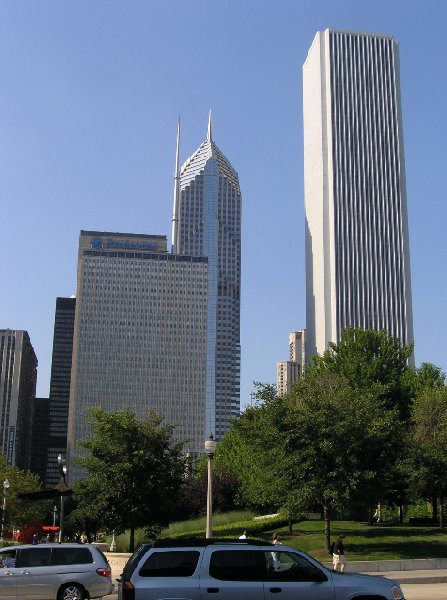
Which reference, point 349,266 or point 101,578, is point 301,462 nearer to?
point 101,578

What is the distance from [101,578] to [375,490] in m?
18.4

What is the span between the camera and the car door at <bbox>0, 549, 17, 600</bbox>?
1906 centimetres

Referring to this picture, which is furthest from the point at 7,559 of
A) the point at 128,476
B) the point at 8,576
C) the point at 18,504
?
the point at 18,504

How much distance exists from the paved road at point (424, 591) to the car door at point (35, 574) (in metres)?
3.32

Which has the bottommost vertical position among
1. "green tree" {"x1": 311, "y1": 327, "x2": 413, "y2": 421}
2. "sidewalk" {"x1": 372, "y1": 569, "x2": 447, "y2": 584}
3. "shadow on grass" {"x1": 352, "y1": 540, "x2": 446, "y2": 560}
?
"sidewalk" {"x1": 372, "y1": 569, "x2": 447, "y2": 584}

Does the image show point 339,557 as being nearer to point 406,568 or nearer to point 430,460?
point 406,568

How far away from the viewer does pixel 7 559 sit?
19.6m

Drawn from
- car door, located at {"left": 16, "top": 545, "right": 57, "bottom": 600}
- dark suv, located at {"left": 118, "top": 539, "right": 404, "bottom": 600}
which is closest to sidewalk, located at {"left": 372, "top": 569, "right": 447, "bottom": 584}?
car door, located at {"left": 16, "top": 545, "right": 57, "bottom": 600}

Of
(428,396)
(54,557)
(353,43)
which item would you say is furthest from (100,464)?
(353,43)

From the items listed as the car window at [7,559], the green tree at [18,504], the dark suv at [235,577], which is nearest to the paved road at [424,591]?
the car window at [7,559]

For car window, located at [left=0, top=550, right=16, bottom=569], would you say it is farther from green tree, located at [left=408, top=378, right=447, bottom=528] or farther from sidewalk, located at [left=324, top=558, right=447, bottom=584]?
green tree, located at [left=408, top=378, right=447, bottom=528]

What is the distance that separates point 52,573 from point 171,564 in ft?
22.4

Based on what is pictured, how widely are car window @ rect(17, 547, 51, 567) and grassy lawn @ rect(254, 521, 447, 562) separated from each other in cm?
1538

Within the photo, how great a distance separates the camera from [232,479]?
6231 cm
